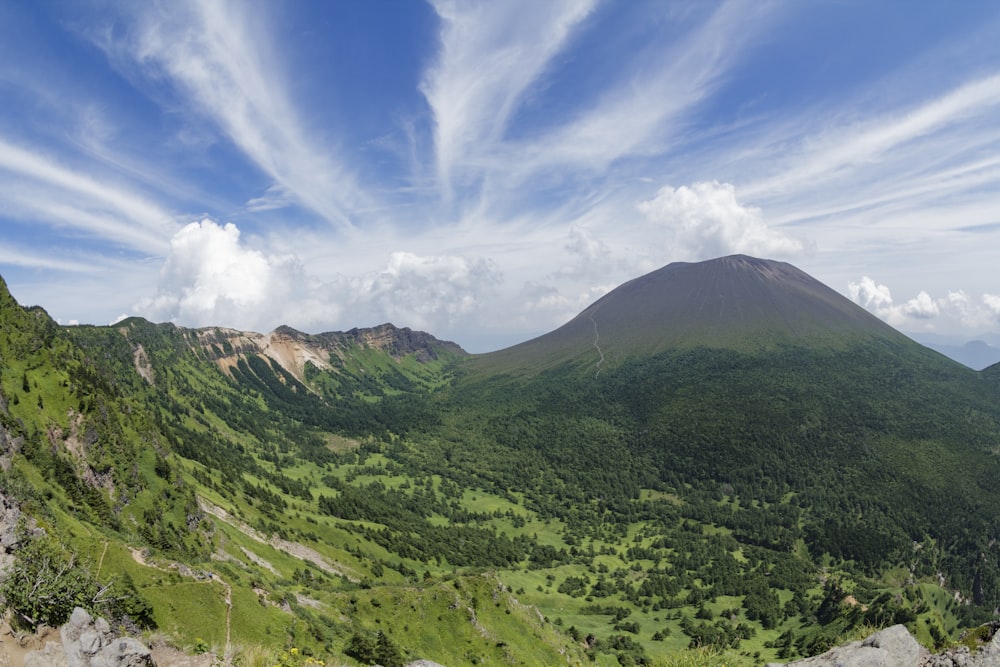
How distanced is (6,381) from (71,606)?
53.2 m

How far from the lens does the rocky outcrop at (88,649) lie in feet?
46.9

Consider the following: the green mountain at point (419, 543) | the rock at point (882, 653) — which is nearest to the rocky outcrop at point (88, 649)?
the green mountain at point (419, 543)

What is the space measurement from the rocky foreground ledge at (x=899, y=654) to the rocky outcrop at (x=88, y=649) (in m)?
20.3

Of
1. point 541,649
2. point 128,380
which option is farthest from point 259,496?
point 128,380

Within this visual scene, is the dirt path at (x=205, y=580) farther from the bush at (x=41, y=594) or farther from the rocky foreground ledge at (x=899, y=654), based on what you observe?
the rocky foreground ledge at (x=899, y=654)

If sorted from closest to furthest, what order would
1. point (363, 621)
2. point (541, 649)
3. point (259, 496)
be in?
point (363, 621) < point (541, 649) < point (259, 496)

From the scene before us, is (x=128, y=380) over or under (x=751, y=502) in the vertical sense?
over

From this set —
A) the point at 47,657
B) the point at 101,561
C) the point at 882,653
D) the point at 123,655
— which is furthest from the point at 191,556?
the point at 882,653

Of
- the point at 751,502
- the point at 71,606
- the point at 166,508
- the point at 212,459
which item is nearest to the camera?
the point at 71,606

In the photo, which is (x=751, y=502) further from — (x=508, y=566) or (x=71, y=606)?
(x=71, y=606)

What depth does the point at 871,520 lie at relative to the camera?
168250 mm

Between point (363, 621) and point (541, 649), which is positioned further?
point (541, 649)

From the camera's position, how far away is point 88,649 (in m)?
14.8

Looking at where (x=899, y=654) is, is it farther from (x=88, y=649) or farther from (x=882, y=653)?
(x=88, y=649)
